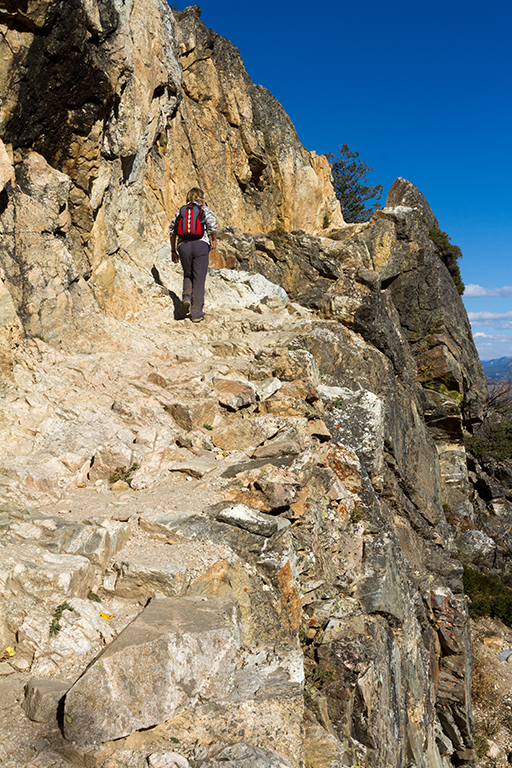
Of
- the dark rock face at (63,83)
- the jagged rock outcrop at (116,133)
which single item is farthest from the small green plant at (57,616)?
the dark rock face at (63,83)

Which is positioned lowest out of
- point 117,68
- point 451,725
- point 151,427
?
point 451,725

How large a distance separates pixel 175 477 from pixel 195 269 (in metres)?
4.62

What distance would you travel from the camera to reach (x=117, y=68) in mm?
7984

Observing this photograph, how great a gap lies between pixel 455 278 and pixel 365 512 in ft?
63.4

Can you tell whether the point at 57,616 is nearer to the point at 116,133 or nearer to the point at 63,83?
the point at 63,83

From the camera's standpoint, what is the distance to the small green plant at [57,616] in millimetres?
2951

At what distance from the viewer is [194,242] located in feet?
28.7

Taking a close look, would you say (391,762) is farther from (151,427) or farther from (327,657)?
(151,427)

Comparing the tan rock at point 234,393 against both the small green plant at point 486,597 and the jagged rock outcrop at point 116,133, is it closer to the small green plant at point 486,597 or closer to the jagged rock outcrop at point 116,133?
the jagged rock outcrop at point 116,133

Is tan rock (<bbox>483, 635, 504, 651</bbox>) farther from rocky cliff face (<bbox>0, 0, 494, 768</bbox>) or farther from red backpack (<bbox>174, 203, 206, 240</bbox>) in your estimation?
red backpack (<bbox>174, 203, 206, 240</bbox>)

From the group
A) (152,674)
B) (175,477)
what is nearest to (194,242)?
(175,477)

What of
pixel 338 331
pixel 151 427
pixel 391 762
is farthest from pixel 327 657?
pixel 338 331

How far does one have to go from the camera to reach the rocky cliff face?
2.85m

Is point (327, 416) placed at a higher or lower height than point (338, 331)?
lower
